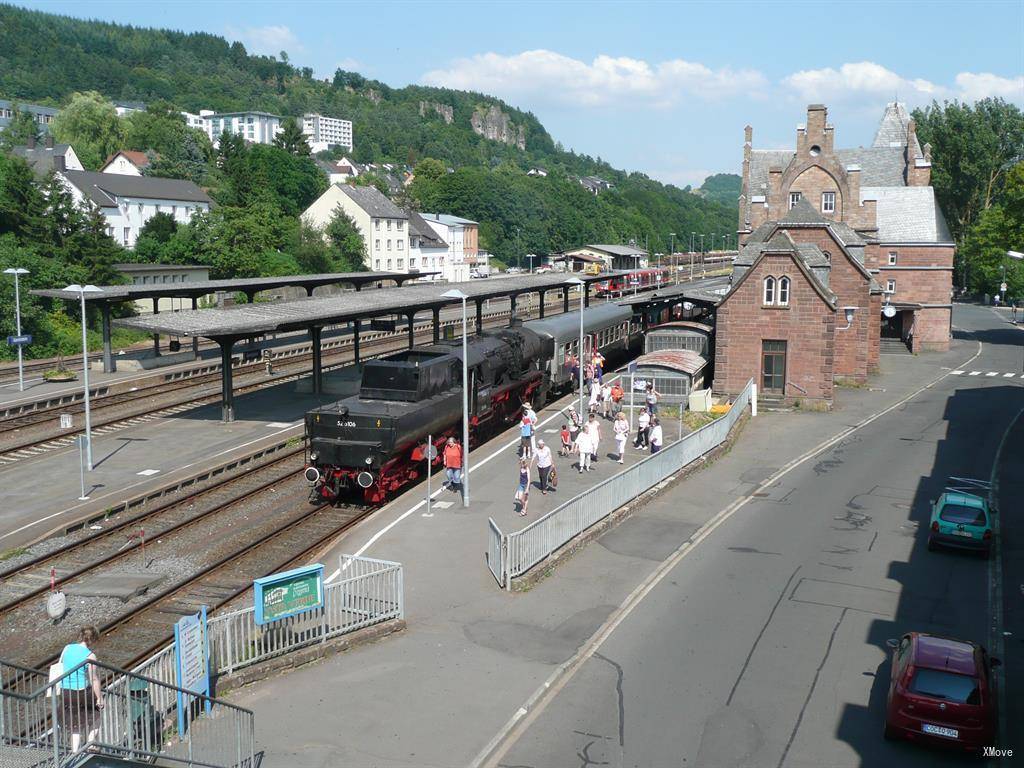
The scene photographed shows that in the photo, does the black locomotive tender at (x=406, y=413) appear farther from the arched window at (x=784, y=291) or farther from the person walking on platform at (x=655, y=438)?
the arched window at (x=784, y=291)

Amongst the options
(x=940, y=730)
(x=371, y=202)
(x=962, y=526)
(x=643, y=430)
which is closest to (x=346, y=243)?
(x=371, y=202)

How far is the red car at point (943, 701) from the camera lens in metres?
12.0

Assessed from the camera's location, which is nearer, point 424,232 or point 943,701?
point 943,701

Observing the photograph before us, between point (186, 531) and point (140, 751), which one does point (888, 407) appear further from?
point (140, 751)

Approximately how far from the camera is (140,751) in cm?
1044

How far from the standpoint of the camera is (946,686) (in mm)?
12273

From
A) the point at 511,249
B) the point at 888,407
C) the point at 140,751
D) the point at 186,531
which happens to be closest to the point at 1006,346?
the point at 888,407

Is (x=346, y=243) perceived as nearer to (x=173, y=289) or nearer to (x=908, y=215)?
(x=173, y=289)

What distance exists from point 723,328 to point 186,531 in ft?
87.1

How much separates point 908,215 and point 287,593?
6079 centimetres

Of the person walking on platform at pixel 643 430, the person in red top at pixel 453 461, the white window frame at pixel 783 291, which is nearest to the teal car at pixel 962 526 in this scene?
the person walking on platform at pixel 643 430

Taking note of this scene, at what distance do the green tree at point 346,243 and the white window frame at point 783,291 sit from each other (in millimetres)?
57001

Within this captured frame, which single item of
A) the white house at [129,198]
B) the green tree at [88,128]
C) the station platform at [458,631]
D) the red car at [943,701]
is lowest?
the station platform at [458,631]

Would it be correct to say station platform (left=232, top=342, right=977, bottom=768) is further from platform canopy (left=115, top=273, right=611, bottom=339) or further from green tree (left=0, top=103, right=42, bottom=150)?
green tree (left=0, top=103, right=42, bottom=150)
